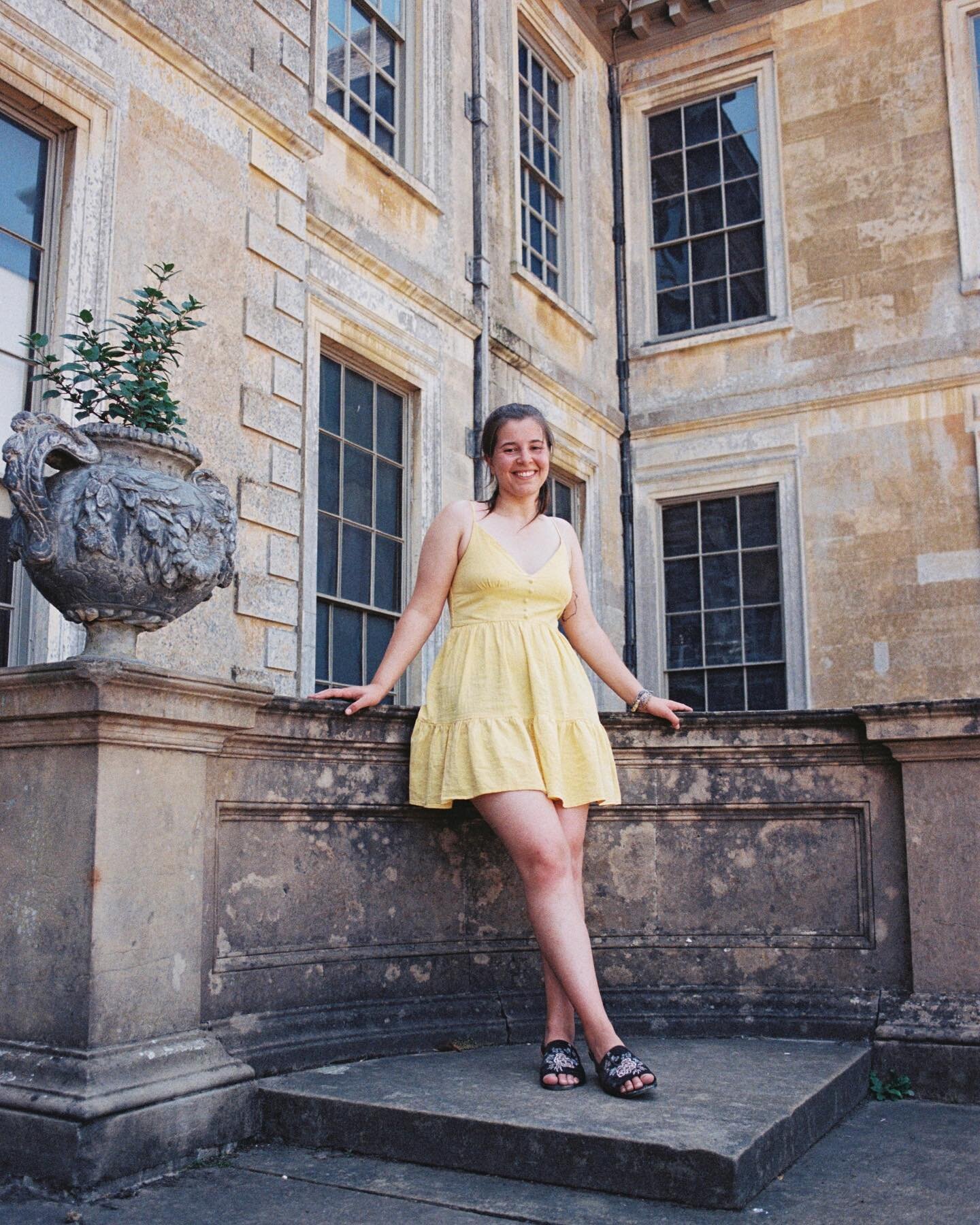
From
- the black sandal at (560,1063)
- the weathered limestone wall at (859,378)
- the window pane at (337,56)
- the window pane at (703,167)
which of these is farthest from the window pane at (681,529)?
the black sandal at (560,1063)

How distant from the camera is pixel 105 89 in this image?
5.82 metres

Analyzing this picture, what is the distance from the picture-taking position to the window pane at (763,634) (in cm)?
1052

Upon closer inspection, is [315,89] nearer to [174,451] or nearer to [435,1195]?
[174,451]

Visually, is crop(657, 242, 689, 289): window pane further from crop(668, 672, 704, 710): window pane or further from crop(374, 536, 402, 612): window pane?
crop(374, 536, 402, 612): window pane

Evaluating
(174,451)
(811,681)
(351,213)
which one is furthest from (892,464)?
(174,451)

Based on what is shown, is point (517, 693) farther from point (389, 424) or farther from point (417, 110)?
point (417, 110)

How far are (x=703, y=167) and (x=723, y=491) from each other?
320 cm

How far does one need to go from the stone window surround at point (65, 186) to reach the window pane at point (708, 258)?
681 centimetres

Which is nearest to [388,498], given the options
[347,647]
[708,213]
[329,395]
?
[329,395]

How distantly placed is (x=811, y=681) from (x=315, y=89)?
6.01 metres

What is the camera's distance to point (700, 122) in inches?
456

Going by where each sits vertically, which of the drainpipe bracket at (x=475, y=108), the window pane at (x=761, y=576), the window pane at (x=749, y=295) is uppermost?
the drainpipe bracket at (x=475, y=108)

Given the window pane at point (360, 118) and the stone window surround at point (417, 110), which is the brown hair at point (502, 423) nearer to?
the stone window surround at point (417, 110)

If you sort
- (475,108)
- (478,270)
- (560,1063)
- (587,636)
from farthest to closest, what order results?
(475,108) → (478,270) → (587,636) → (560,1063)
